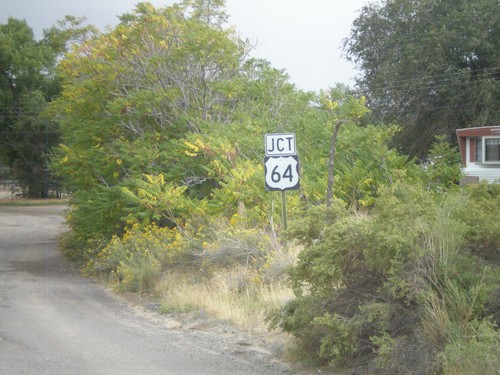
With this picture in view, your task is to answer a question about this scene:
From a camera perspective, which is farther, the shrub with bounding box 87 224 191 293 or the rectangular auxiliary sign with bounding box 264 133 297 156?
the shrub with bounding box 87 224 191 293

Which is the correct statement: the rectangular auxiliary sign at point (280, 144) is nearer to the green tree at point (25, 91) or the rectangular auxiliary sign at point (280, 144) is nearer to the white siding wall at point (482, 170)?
the white siding wall at point (482, 170)

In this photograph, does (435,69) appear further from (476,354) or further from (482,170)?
(476,354)

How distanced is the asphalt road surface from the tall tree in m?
23.4

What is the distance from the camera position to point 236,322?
35.8 ft

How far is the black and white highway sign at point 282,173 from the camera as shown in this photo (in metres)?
12.8

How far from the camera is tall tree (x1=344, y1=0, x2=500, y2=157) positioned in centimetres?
3534

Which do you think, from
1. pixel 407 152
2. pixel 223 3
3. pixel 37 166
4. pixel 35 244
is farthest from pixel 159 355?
pixel 37 166

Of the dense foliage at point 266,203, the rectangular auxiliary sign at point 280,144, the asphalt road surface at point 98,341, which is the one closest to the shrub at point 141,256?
the dense foliage at point 266,203

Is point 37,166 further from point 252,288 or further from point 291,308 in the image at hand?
point 291,308

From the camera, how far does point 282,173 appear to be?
42.2 ft

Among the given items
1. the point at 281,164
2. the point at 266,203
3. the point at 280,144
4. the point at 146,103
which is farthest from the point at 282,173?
the point at 146,103

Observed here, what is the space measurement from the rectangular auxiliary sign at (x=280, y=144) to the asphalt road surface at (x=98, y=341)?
344 cm

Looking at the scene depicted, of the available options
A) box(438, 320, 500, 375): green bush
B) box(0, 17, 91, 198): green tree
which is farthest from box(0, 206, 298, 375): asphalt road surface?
box(0, 17, 91, 198): green tree

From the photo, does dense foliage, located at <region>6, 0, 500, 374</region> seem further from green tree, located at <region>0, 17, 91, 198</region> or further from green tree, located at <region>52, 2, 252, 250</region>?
green tree, located at <region>0, 17, 91, 198</region>
